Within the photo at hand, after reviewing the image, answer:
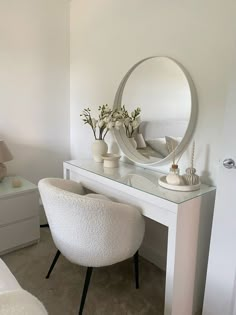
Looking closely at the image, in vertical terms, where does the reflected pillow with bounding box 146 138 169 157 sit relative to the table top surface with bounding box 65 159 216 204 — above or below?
above

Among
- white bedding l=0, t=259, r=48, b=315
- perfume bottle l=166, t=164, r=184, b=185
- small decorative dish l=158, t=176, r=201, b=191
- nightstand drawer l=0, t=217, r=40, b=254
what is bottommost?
nightstand drawer l=0, t=217, r=40, b=254

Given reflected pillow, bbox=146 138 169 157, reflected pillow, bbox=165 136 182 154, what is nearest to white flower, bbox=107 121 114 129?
reflected pillow, bbox=146 138 169 157

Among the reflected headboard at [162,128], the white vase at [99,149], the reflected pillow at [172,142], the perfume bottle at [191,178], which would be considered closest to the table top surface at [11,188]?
the white vase at [99,149]

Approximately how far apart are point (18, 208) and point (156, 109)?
1.38 metres

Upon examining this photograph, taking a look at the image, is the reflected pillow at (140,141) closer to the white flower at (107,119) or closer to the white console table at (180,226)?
the white flower at (107,119)

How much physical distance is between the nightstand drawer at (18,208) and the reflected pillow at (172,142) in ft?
3.95

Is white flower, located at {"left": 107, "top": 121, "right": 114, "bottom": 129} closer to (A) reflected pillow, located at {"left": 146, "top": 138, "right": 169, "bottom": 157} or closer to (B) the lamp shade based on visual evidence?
(A) reflected pillow, located at {"left": 146, "top": 138, "right": 169, "bottom": 157}

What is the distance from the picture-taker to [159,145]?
1926mm

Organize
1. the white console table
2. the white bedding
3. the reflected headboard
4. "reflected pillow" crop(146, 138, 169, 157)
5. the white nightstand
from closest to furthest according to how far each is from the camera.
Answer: the white bedding
the white console table
the reflected headboard
"reflected pillow" crop(146, 138, 169, 157)
the white nightstand

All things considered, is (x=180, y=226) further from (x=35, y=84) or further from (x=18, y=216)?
(x=35, y=84)

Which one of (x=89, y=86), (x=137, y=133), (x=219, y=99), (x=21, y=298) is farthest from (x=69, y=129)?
(x=21, y=298)

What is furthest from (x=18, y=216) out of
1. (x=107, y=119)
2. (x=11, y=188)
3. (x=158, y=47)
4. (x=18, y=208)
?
(x=158, y=47)

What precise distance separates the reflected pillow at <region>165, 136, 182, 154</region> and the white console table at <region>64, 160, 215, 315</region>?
0.26 m

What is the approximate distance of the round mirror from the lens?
1706 millimetres
